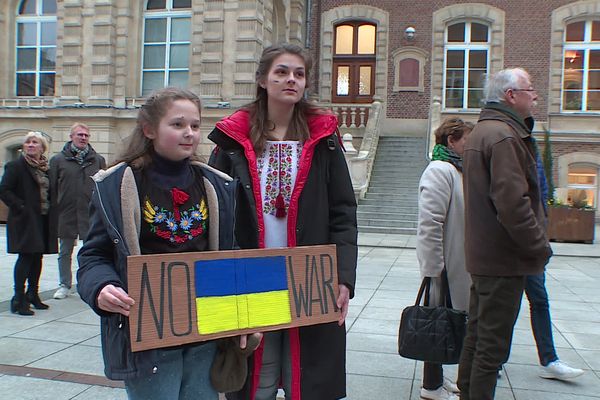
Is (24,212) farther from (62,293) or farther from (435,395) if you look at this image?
(435,395)

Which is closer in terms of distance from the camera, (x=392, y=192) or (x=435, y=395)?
(x=435, y=395)

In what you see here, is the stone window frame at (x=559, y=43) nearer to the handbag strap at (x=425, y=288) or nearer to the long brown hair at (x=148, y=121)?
the handbag strap at (x=425, y=288)

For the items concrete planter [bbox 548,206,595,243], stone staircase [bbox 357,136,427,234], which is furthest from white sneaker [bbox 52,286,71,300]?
concrete planter [bbox 548,206,595,243]

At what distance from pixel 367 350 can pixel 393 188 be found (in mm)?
12267

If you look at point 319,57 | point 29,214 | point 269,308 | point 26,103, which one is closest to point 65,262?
point 29,214

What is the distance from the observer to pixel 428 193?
3967 millimetres

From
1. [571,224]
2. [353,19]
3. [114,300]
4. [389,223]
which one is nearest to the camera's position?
[114,300]

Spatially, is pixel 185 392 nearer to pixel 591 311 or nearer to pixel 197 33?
pixel 591 311

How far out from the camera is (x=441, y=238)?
3902 millimetres

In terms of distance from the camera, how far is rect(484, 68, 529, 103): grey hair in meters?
3.32

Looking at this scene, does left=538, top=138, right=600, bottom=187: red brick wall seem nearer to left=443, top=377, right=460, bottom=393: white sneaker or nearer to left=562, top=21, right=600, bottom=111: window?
left=562, top=21, right=600, bottom=111: window

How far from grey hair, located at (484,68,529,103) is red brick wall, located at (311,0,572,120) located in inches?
674

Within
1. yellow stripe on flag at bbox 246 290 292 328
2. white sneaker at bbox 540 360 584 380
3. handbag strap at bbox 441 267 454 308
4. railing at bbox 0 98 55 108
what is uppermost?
railing at bbox 0 98 55 108

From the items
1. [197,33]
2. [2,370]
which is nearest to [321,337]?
[2,370]
